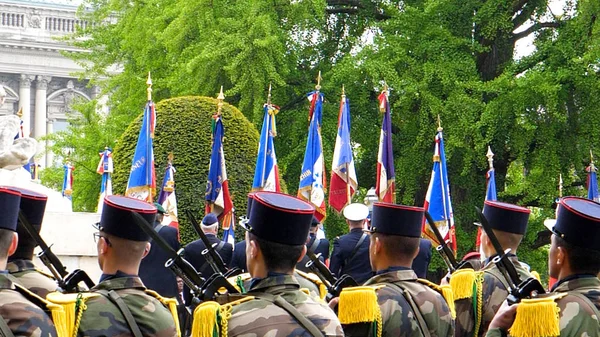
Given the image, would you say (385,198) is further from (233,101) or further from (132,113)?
(132,113)

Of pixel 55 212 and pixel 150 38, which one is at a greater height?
pixel 150 38

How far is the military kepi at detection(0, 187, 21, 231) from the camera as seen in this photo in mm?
4465

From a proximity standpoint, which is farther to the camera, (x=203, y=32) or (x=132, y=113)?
(x=132, y=113)

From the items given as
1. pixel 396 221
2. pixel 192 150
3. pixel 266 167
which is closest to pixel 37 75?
pixel 192 150

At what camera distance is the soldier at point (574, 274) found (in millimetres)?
5008

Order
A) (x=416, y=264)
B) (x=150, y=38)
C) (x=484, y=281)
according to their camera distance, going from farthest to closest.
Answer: (x=150, y=38) < (x=416, y=264) < (x=484, y=281)

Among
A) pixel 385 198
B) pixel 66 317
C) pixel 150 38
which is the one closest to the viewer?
pixel 66 317

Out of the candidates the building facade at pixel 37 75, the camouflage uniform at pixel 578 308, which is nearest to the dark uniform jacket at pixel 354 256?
the camouflage uniform at pixel 578 308

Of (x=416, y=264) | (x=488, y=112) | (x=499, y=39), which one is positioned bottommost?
(x=416, y=264)

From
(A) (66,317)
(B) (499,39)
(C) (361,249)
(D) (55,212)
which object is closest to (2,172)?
(D) (55,212)

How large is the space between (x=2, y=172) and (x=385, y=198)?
19.3ft

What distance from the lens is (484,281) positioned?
719 centimetres

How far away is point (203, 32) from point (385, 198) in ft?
23.3

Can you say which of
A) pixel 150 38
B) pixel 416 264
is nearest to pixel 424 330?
pixel 416 264
